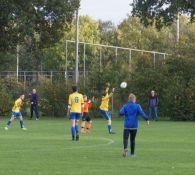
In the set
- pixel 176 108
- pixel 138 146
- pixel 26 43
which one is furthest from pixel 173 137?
pixel 26 43

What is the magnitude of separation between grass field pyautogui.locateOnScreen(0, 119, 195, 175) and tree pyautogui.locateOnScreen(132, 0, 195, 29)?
2380cm

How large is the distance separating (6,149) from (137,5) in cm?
3098

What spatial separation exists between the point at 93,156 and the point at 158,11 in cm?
3309

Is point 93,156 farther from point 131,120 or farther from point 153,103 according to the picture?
point 153,103

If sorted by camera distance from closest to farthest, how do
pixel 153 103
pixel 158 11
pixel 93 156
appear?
pixel 93 156 → pixel 153 103 → pixel 158 11

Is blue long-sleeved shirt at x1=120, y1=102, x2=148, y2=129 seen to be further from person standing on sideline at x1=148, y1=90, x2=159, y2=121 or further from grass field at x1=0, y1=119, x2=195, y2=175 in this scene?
person standing on sideline at x1=148, y1=90, x2=159, y2=121

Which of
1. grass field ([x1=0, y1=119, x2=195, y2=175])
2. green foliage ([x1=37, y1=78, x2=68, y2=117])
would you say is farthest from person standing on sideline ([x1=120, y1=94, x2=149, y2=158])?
green foliage ([x1=37, y1=78, x2=68, y2=117])

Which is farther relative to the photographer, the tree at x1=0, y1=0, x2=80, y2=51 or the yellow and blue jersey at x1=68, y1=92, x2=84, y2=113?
the tree at x1=0, y1=0, x2=80, y2=51

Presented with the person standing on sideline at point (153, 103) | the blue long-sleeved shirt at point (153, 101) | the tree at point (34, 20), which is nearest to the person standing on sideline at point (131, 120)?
the person standing on sideline at point (153, 103)

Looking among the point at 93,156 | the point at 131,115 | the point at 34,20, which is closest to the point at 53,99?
the point at 34,20

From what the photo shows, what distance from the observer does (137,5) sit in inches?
1986

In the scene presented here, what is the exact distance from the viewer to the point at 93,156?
18.7m

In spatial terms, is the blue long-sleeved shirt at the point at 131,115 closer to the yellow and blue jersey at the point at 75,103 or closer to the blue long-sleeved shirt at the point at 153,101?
the yellow and blue jersey at the point at 75,103

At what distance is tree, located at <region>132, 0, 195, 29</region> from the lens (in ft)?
162
